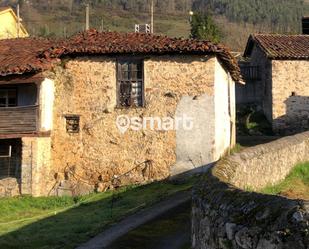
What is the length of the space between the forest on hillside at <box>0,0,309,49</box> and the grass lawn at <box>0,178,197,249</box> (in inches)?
2798

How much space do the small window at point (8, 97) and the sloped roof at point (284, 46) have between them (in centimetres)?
1605

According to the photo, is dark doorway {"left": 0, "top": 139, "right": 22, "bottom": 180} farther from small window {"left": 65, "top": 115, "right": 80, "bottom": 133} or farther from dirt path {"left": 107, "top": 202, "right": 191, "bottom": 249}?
dirt path {"left": 107, "top": 202, "right": 191, "bottom": 249}

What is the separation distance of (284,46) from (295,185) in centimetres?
1787

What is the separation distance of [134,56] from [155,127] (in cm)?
264

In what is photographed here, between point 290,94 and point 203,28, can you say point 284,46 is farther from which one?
point 203,28

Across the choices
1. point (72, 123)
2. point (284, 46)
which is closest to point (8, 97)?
point (72, 123)

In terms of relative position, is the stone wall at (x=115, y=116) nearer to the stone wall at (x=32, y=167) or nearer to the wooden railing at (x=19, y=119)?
the stone wall at (x=32, y=167)

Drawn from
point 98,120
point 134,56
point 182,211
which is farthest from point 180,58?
point 182,211

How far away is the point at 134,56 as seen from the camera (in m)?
19.2

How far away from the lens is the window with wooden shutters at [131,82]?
19.3 metres

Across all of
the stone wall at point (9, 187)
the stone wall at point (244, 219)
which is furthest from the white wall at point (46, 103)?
the stone wall at point (244, 219)

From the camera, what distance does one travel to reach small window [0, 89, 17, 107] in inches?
781

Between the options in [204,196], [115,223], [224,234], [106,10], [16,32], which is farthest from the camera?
[106,10]

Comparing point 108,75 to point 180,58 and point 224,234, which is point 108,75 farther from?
point 224,234
